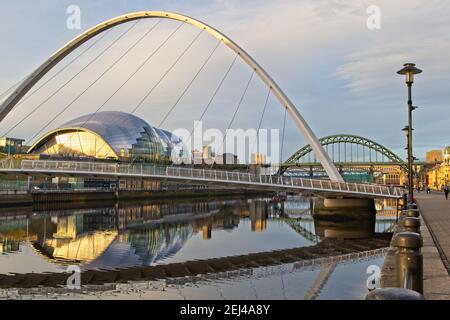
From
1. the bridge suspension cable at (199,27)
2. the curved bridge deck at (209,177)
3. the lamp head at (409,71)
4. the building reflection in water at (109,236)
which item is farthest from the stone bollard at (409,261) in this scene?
the bridge suspension cable at (199,27)

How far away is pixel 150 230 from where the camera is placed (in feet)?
116

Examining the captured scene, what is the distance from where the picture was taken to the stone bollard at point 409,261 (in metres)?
6.71

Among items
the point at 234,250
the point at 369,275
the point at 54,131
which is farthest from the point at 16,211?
the point at 54,131

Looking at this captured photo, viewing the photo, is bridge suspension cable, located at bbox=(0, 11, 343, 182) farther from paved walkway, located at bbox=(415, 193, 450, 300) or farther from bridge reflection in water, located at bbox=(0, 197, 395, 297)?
paved walkway, located at bbox=(415, 193, 450, 300)

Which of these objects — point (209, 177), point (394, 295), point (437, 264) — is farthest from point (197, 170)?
point (394, 295)

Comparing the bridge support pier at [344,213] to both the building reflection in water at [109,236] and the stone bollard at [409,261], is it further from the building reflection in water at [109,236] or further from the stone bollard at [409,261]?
Answer: the stone bollard at [409,261]

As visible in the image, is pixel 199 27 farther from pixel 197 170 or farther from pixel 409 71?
pixel 409 71

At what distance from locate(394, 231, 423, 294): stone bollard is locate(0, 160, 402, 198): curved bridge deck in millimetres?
25242

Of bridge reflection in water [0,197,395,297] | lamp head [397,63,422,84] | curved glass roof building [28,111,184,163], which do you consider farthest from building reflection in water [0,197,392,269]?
curved glass roof building [28,111,184,163]

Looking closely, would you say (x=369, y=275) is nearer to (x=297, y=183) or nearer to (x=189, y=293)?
(x=189, y=293)

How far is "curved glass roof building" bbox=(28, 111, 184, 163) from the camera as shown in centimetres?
10225

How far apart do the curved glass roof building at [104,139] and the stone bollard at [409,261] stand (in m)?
96.6

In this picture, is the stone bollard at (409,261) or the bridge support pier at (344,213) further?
the bridge support pier at (344,213)

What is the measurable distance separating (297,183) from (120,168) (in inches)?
546
